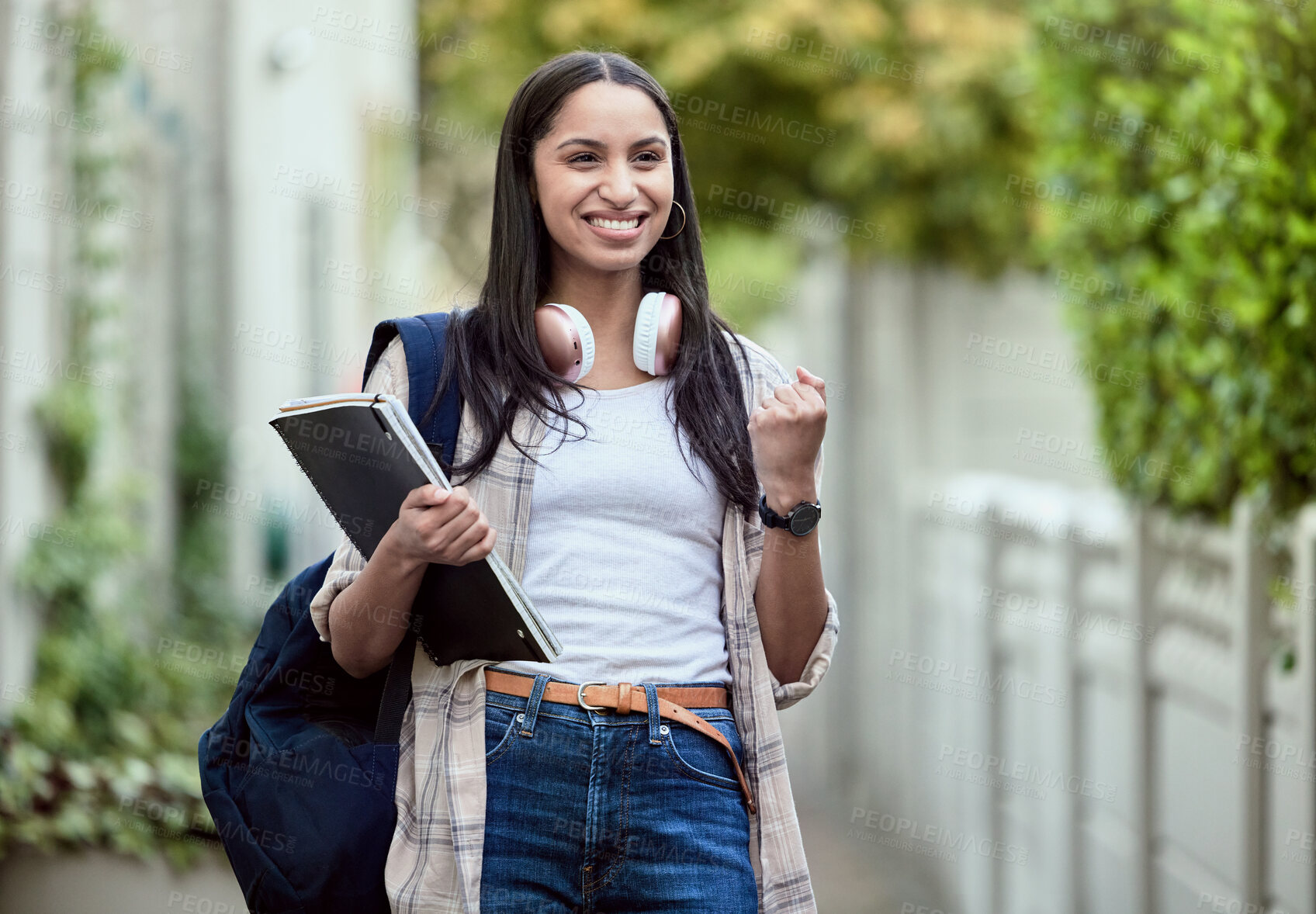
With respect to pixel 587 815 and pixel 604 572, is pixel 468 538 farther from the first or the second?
pixel 587 815

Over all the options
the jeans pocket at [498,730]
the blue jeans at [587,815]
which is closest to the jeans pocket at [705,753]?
the blue jeans at [587,815]

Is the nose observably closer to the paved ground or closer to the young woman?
the young woman

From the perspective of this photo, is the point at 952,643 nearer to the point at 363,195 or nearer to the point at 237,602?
the point at 237,602

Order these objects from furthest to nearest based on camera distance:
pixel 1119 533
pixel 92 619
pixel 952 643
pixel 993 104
Result: pixel 993 104, pixel 952 643, pixel 92 619, pixel 1119 533

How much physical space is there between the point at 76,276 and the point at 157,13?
2.48 meters

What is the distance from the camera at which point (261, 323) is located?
8.56 m

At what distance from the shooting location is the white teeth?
6.79 feet

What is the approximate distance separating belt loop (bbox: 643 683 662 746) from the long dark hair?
334 mm

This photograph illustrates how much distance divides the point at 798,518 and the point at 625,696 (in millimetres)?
363

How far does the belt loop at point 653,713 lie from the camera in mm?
1922

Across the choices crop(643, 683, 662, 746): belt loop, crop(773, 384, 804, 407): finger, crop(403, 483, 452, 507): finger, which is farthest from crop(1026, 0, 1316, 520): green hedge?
crop(403, 483, 452, 507): finger

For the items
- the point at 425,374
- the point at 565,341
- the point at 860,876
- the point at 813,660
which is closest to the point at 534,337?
the point at 565,341

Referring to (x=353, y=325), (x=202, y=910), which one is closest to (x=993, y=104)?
(x=353, y=325)

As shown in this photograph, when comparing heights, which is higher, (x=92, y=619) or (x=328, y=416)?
(x=328, y=416)
